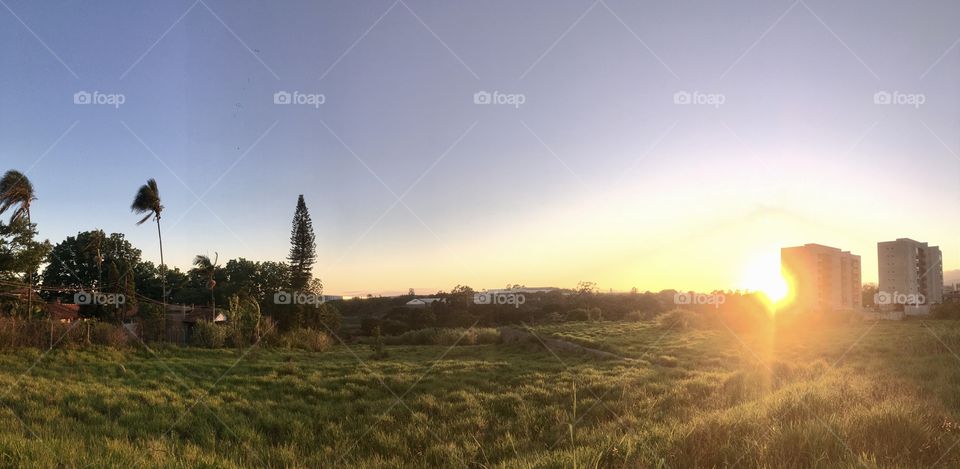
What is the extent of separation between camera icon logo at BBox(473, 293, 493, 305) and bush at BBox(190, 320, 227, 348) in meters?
26.7

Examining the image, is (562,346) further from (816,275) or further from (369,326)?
(816,275)

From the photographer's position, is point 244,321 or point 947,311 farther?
point 947,311

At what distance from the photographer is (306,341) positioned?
2466 centimetres

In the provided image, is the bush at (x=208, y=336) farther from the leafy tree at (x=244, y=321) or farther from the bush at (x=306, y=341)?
the bush at (x=306, y=341)

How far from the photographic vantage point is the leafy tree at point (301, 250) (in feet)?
121

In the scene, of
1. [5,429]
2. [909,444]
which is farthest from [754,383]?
[5,429]

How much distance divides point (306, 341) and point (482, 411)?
56.3 feet

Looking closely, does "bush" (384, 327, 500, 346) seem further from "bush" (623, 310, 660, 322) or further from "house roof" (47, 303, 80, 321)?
"bush" (623, 310, 660, 322)

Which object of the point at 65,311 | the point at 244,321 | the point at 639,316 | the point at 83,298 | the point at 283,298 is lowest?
the point at 639,316

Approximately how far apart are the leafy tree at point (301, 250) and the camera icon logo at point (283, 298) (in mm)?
1244

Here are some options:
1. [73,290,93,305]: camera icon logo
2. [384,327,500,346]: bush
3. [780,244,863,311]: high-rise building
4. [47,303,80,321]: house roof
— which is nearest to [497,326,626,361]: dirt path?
[384,327,500,346]: bush

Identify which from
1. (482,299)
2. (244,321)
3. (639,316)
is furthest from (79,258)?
(639,316)

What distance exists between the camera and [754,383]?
1123 cm

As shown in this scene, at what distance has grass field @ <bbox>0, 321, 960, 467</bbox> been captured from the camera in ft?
14.6
